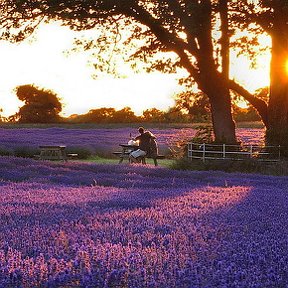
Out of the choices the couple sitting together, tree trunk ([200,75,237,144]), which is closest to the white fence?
tree trunk ([200,75,237,144])

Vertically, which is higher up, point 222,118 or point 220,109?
point 220,109

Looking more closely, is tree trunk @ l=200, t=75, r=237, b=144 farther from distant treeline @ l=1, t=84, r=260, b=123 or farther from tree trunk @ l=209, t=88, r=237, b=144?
distant treeline @ l=1, t=84, r=260, b=123

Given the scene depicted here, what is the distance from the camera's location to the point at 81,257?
18.0 ft

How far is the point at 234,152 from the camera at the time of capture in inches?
966

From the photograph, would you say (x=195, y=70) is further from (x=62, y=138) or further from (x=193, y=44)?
(x=62, y=138)

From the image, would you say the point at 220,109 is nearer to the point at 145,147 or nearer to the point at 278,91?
the point at 278,91

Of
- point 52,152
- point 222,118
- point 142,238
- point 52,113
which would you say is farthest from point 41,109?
point 142,238

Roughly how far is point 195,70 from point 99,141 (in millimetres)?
16736

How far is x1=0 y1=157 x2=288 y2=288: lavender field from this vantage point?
16.2ft

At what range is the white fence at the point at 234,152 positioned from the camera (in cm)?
2462

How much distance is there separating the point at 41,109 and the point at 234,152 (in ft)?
180

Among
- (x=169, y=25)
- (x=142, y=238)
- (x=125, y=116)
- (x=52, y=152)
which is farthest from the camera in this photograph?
(x=125, y=116)

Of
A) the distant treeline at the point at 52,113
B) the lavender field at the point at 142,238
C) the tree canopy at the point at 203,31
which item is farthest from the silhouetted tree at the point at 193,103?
the distant treeline at the point at 52,113

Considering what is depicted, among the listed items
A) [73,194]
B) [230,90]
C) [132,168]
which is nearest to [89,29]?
[230,90]
